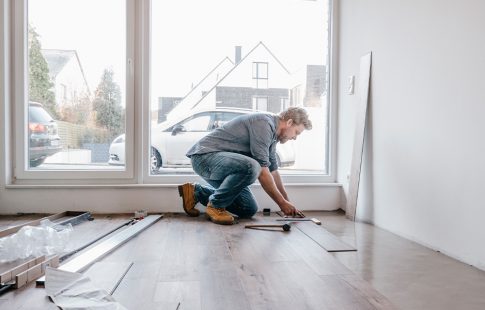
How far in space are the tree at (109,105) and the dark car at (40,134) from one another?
411 millimetres

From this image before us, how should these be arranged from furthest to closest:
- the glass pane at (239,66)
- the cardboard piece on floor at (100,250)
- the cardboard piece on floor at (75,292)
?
the glass pane at (239,66) < the cardboard piece on floor at (100,250) < the cardboard piece on floor at (75,292)

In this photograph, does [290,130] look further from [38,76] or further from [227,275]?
[38,76]

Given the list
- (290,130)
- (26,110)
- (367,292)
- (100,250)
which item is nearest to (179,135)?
(290,130)

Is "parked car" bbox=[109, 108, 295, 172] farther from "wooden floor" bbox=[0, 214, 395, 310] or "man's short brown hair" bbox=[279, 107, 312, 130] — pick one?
"wooden floor" bbox=[0, 214, 395, 310]

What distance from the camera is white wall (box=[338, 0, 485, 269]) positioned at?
2072 millimetres

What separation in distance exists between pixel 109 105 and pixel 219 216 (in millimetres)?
1467

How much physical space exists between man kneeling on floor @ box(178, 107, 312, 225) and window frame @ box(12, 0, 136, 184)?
636 mm

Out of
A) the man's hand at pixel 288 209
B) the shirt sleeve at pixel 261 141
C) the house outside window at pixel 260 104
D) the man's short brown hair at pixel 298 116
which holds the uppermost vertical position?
the house outside window at pixel 260 104

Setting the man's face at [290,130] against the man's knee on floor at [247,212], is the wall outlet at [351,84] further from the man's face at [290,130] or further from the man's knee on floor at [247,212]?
the man's knee on floor at [247,212]

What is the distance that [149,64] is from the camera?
11.9ft

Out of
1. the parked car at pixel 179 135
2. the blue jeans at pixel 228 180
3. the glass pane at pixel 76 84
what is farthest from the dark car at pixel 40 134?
the blue jeans at pixel 228 180

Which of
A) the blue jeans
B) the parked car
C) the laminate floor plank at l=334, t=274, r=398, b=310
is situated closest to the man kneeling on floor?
the blue jeans

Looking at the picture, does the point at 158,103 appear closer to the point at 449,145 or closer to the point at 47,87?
the point at 47,87

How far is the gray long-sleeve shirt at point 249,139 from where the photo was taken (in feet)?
10.2
